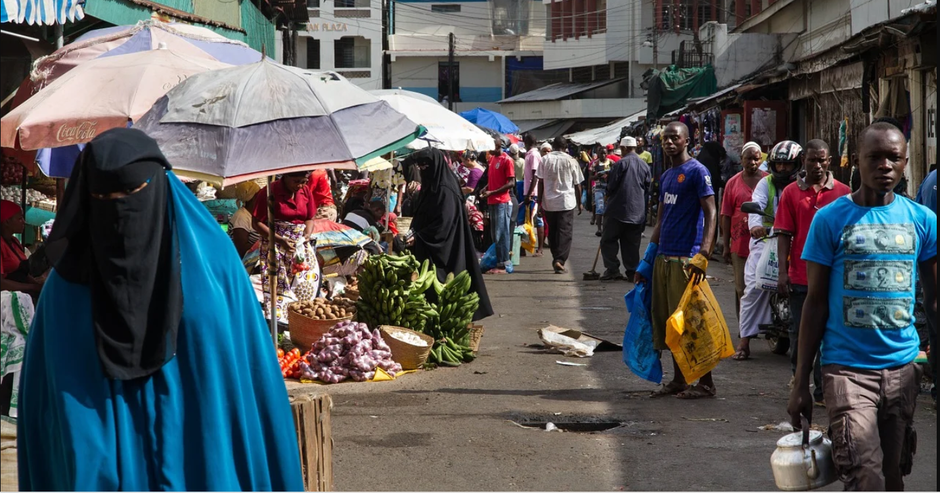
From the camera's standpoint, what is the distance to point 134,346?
3.33 m

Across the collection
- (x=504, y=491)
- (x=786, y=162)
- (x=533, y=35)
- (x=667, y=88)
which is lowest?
(x=504, y=491)

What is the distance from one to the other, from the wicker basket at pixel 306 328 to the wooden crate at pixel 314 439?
155 inches

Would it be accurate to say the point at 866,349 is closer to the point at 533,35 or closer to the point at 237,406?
the point at 237,406

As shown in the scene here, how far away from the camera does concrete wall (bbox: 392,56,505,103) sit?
6297 cm

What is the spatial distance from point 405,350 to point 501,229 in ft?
24.2

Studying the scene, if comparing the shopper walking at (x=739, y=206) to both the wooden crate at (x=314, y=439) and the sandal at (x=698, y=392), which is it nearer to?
the sandal at (x=698, y=392)

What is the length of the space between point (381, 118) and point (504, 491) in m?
2.53

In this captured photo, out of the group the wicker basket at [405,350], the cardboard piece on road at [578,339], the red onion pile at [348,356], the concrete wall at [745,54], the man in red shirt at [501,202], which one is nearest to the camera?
the red onion pile at [348,356]

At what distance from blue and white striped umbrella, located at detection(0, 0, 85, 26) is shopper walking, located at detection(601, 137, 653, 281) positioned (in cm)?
842

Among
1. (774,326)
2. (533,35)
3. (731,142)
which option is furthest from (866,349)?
(533,35)

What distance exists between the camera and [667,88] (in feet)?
81.7

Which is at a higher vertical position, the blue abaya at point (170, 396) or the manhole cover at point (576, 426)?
the blue abaya at point (170, 396)

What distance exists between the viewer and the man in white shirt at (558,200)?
51.8ft

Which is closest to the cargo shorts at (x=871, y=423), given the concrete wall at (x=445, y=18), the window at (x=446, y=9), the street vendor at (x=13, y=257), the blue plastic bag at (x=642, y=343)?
the blue plastic bag at (x=642, y=343)
